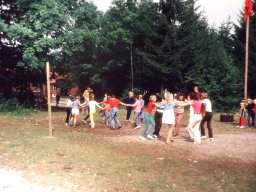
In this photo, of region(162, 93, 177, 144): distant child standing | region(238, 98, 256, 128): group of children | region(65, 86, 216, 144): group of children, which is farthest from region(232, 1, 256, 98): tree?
region(162, 93, 177, 144): distant child standing

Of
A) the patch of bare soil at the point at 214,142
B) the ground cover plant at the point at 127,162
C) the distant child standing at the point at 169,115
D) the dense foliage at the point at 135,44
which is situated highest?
the dense foliage at the point at 135,44

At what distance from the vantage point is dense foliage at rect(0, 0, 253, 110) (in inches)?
1142

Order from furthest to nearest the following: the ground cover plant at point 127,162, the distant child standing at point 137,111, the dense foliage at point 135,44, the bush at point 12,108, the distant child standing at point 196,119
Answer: the bush at point 12,108
the dense foliage at point 135,44
the distant child standing at point 137,111
the distant child standing at point 196,119
the ground cover plant at point 127,162

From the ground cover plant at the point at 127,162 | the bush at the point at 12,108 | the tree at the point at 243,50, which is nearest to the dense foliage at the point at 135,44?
the tree at the point at 243,50

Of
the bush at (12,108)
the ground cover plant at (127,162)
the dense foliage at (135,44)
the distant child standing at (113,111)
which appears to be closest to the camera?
the ground cover plant at (127,162)

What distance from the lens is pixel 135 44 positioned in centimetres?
4859

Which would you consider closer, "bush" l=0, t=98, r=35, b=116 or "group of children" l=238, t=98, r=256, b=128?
"group of children" l=238, t=98, r=256, b=128

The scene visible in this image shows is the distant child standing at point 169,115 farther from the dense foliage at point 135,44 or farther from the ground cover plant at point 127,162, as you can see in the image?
the dense foliage at point 135,44

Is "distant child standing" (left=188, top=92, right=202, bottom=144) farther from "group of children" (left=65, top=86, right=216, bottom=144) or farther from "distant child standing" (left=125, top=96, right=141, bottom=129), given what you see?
"distant child standing" (left=125, top=96, right=141, bottom=129)

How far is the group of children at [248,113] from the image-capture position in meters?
21.7

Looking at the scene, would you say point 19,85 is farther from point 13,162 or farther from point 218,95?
point 13,162

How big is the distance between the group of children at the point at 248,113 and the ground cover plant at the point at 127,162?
425 centimetres

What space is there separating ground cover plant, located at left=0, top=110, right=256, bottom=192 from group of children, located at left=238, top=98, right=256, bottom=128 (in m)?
4.25

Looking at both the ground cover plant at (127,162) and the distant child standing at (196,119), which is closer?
the ground cover plant at (127,162)
